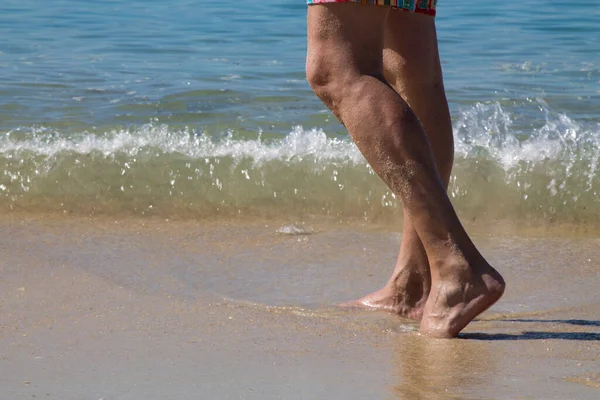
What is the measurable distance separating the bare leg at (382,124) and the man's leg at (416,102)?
0.22m

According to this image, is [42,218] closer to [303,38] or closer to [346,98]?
[346,98]

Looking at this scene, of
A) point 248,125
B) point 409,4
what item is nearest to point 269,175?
point 248,125

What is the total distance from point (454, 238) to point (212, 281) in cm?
84

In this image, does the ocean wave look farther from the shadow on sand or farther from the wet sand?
the shadow on sand

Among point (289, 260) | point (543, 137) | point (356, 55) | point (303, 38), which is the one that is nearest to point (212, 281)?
point (289, 260)

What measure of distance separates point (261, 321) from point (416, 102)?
0.62 metres

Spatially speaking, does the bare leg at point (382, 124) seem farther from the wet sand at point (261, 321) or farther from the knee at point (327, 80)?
the wet sand at point (261, 321)

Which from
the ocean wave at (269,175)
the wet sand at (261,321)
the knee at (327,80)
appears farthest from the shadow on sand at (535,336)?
the ocean wave at (269,175)

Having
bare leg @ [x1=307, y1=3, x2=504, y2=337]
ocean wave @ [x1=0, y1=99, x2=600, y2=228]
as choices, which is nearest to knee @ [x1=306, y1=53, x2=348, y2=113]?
bare leg @ [x1=307, y1=3, x2=504, y2=337]

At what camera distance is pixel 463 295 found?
6.61ft

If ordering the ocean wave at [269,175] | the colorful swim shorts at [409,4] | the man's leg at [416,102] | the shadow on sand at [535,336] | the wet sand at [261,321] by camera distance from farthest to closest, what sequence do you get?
the ocean wave at [269,175] → the man's leg at [416,102] → the shadow on sand at [535,336] → the colorful swim shorts at [409,4] → the wet sand at [261,321]

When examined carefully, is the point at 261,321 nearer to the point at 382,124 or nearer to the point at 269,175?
the point at 382,124

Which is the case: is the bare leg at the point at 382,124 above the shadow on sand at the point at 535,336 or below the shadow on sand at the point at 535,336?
above

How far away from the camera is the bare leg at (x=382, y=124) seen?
1.95 m
